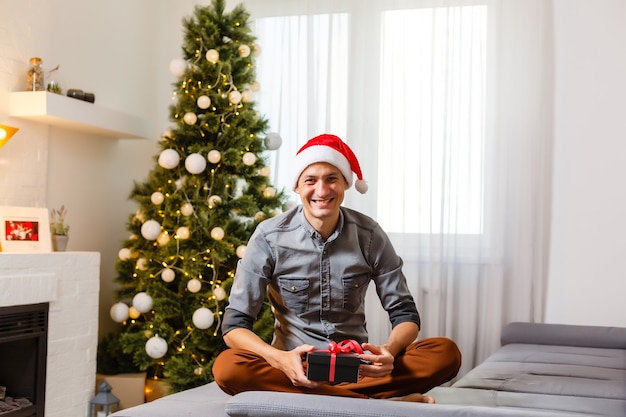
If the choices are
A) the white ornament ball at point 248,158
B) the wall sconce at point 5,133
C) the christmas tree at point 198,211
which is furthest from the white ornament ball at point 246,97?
the wall sconce at point 5,133

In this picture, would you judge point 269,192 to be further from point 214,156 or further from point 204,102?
point 204,102

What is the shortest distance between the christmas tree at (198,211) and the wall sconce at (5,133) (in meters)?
0.82

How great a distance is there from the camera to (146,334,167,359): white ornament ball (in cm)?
404

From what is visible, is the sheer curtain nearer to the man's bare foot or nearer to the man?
the man

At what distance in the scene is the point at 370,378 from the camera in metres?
2.31

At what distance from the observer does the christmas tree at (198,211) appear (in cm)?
410

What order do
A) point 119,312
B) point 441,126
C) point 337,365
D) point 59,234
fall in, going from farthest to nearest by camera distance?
→ point 441,126, point 119,312, point 59,234, point 337,365

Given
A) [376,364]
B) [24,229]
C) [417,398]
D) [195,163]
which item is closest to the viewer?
[376,364]

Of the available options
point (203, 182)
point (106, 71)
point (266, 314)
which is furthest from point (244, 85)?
point (266, 314)

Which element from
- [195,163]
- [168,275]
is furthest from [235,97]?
[168,275]

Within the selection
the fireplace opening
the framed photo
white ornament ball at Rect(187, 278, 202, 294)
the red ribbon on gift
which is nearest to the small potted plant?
the framed photo

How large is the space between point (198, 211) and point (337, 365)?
7.40ft

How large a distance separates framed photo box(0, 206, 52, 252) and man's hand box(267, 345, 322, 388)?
70.2 inches

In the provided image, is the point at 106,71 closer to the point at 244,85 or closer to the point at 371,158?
the point at 244,85
